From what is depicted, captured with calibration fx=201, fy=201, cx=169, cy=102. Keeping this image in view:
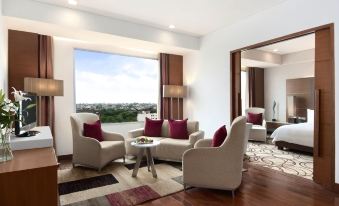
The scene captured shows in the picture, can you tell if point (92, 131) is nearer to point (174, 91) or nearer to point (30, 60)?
point (30, 60)

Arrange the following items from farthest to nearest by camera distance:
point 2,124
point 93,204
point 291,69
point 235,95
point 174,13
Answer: point 291,69
point 235,95
point 174,13
point 93,204
point 2,124

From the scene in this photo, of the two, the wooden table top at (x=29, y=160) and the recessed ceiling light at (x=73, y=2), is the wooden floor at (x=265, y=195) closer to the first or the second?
the wooden table top at (x=29, y=160)

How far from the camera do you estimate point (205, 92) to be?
5.07 m

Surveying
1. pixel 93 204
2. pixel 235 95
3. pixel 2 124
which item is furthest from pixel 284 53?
pixel 2 124

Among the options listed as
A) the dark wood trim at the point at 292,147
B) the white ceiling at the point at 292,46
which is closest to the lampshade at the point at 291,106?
the dark wood trim at the point at 292,147

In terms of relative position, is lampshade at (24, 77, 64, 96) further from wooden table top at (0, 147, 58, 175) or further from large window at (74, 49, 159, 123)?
wooden table top at (0, 147, 58, 175)

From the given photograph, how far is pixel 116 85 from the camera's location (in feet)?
16.4

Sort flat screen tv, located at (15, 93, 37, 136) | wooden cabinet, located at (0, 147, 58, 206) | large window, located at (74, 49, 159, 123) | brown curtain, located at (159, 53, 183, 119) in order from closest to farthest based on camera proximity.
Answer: wooden cabinet, located at (0, 147, 58, 206)
flat screen tv, located at (15, 93, 37, 136)
large window, located at (74, 49, 159, 123)
brown curtain, located at (159, 53, 183, 119)

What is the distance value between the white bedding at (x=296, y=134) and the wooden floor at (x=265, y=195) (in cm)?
146

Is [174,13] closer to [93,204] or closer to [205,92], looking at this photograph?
[205,92]

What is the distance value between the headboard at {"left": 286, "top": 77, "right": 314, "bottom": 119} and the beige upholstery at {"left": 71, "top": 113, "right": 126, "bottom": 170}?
4044 mm

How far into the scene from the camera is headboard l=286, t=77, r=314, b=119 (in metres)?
4.44

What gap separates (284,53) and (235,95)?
179cm

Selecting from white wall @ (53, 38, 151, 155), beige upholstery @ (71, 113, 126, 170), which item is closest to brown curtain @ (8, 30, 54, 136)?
white wall @ (53, 38, 151, 155)
